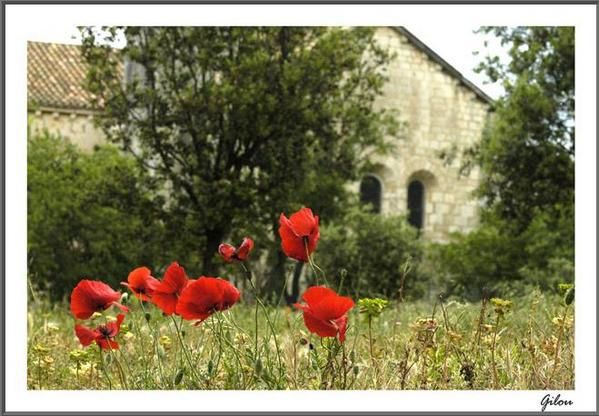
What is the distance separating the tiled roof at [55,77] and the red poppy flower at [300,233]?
2364cm

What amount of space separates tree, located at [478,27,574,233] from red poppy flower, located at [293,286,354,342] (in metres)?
12.5

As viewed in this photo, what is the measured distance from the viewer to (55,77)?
2700cm

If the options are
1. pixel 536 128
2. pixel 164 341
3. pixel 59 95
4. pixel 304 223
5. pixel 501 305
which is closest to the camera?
pixel 304 223

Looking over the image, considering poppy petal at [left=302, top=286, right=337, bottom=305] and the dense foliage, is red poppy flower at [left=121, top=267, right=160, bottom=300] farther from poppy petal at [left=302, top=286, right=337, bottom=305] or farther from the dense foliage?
the dense foliage

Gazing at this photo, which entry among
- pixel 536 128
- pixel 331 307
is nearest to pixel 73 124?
pixel 536 128

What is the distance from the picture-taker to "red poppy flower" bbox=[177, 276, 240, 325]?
2785 millimetres

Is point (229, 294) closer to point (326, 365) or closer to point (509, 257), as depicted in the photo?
point (326, 365)

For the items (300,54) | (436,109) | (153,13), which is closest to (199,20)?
(153,13)

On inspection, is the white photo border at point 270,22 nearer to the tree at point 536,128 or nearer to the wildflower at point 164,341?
the wildflower at point 164,341

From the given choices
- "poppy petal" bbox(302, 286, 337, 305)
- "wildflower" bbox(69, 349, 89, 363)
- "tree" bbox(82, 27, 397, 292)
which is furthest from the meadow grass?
"tree" bbox(82, 27, 397, 292)

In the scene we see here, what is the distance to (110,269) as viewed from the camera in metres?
14.9

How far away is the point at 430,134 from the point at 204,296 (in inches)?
868

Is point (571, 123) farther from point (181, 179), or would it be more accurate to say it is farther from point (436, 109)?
point (436, 109)

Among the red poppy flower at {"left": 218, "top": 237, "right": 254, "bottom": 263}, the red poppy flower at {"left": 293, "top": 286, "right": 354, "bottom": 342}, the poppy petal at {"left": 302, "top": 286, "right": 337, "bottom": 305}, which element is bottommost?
Answer: the red poppy flower at {"left": 293, "top": 286, "right": 354, "bottom": 342}
